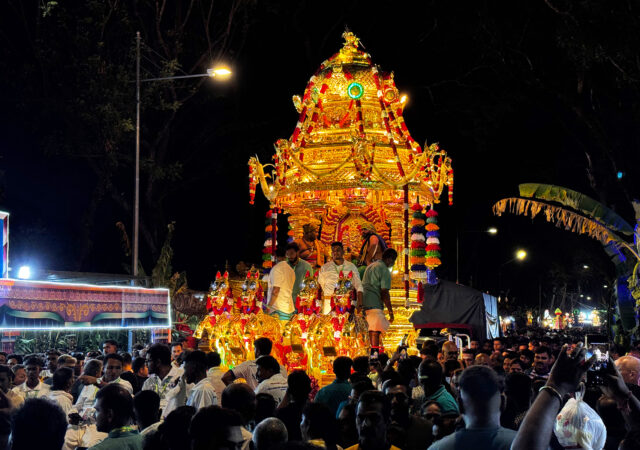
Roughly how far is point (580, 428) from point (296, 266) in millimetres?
A: 9457

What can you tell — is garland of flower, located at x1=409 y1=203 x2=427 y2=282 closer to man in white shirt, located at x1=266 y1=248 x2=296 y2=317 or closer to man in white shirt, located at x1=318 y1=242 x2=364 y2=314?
man in white shirt, located at x1=318 y1=242 x2=364 y2=314

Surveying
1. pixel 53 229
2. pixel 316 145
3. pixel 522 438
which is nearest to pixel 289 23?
pixel 53 229

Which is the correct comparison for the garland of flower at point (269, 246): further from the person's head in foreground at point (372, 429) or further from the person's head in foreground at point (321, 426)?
the person's head in foreground at point (372, 429)

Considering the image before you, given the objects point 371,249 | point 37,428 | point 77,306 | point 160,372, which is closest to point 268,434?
point 37,428

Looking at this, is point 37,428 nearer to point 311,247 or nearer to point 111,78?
point 311,247

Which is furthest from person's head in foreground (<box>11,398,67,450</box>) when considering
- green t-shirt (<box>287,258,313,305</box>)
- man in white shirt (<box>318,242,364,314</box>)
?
green t-shirt (<box>287,258,313,305</box>)

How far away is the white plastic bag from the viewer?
5836mm

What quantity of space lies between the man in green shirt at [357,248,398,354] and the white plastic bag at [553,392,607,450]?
884 centimetres

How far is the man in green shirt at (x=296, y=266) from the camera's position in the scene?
14812mm

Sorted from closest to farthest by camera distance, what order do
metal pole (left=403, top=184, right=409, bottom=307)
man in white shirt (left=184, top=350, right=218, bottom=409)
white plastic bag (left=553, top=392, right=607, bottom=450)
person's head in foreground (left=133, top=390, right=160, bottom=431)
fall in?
white plastic bag (left=553, top=392, right=607, bottom=450), person's head in foreground (left=133, top=390, right=160, bottom=431), man in white shirt (left=184, top=350, right=218, bottom=409), metal pole (left=403, top=184, right=409, bottom=307)

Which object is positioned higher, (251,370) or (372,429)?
(251,370)

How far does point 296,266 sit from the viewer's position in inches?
591

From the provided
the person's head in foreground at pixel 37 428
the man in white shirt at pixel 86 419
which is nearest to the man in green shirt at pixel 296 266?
the man in white shirt at pixel 86 419

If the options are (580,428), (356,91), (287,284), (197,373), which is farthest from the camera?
(356,91)
